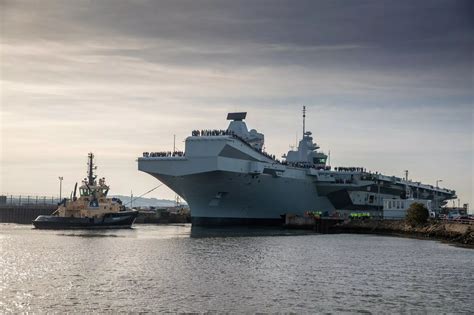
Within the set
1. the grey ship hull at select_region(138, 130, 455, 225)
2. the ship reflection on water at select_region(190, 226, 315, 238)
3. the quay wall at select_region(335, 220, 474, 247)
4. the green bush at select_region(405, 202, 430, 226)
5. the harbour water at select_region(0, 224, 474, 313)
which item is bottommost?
the harbour water at select_region(0, 224, 474, 313)

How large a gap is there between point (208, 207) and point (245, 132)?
38.9ft

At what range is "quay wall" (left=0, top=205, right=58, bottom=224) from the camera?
288 feet

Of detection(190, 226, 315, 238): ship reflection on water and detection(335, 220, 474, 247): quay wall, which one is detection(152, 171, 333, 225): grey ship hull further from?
detection(335, 220, 474, 247): quay wall

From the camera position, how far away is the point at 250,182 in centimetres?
6450

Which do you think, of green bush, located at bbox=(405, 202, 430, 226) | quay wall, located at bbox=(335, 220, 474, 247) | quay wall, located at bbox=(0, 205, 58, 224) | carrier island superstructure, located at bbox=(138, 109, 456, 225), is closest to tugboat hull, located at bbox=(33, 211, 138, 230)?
carrier island superstructure, located at bbox=(138, 109, 456, 225)

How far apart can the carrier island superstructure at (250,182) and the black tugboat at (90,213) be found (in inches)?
299

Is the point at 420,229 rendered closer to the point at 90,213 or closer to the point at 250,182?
the point at 250,182

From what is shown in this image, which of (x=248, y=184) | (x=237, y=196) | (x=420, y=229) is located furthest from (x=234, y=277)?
(x=237, y=196)

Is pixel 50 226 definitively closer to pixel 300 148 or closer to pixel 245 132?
pixel 245 132

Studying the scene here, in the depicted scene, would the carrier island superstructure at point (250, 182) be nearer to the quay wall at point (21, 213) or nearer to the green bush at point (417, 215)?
the green bush at point (417, 215)

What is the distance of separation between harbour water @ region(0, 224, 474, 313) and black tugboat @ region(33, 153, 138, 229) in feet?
62.3

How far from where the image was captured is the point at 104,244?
4684 centimetres

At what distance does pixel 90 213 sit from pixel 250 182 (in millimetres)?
16098

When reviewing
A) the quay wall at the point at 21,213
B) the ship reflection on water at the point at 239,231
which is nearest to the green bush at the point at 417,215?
the ship reflection on water at the point at 239,231
